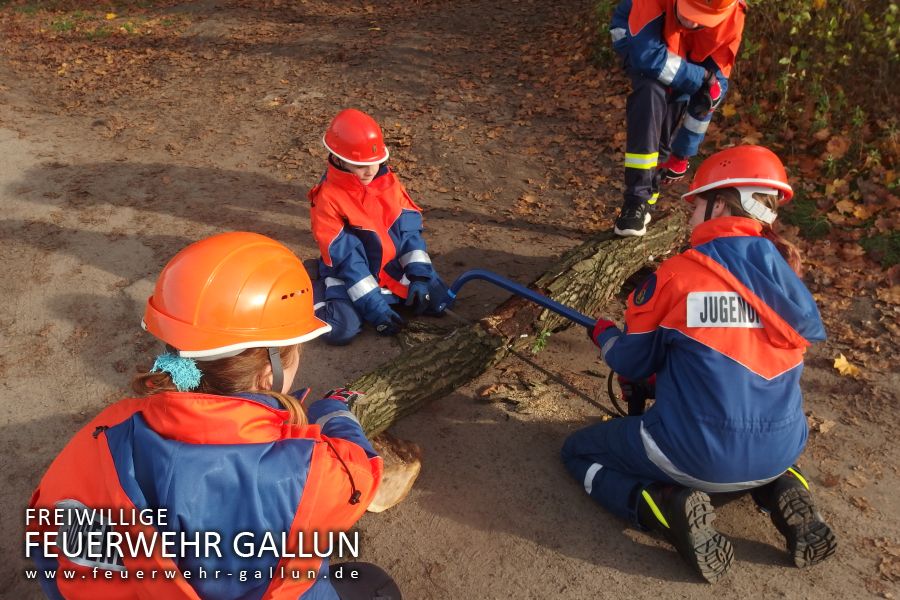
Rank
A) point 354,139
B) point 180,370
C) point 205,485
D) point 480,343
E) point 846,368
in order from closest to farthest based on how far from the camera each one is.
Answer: point 205,485 → point 180,370 → point 480,343 → point 846,368 → point 354,139

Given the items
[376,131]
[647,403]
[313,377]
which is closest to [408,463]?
[313,377]

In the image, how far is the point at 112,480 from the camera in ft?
6.58

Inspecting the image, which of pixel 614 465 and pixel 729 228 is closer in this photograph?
pixel 729 228

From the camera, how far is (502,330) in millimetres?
4355

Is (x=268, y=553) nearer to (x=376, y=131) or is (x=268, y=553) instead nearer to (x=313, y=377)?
(x=313, y=377)

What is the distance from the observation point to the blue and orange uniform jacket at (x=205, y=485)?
6.57ft

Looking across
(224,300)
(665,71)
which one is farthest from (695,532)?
(665,71)

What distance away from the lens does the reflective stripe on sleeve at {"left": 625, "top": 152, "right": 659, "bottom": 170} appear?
5.25 meters

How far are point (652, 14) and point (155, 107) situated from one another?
621 cm

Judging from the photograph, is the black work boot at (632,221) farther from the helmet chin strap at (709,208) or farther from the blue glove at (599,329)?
the helmet chin strap at (709,208)

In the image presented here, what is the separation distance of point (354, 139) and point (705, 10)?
2558mm

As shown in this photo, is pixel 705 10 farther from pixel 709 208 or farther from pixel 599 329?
pixel 599 329

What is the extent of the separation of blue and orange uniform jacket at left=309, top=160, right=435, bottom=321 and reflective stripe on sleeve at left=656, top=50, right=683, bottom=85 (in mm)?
2017

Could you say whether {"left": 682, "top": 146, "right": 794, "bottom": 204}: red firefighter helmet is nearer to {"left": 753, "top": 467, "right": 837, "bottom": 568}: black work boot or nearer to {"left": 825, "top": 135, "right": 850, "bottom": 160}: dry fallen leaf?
{"left": 753, "top": 467, "right": 837, "bottom": 568}: black work boot
